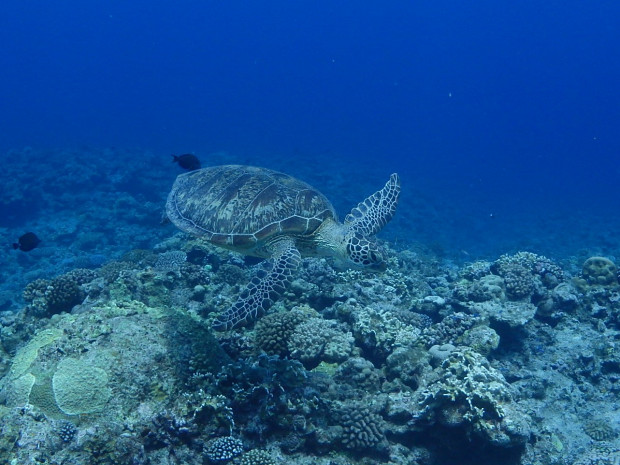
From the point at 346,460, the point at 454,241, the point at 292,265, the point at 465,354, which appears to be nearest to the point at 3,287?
the point at 292,265

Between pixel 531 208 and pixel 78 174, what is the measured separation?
39.7m

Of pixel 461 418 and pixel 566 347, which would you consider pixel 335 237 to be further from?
pixel 566 347

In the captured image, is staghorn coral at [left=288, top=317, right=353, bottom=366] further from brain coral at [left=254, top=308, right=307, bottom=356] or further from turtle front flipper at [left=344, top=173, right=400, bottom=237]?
turtle front flipper at [left=344, top=173, right=400, bottom=237]

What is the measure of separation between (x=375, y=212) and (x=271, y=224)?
232cm

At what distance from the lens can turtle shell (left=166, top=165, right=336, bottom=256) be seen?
6.31 metres

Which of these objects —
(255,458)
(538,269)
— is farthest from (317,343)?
(538,269)

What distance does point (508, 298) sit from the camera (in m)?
8.13

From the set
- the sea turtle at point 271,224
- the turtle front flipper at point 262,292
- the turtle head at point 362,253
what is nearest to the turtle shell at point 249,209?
the sea turtle at point 271,224

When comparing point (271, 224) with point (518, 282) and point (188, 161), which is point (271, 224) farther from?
point (518, 282)

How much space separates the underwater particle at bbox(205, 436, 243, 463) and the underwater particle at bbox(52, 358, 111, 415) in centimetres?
121

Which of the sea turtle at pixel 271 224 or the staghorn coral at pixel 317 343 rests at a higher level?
the sea turtle at pixel 271 224

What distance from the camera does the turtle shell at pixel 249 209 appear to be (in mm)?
6312

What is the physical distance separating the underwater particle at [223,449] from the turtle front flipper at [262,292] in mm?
1537

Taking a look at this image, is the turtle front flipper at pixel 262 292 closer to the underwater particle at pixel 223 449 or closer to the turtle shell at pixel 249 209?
the turtle shell at pixel 249 209
